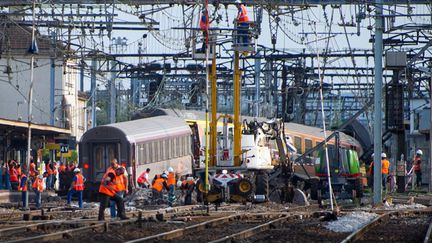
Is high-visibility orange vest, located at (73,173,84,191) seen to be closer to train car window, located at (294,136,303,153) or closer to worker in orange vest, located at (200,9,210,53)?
worker in orange vest, located at (200,9,210,53)

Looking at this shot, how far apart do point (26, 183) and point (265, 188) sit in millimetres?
7714

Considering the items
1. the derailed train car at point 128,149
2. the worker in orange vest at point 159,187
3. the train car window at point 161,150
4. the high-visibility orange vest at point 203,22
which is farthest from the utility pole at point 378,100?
the train car window at point 161,150

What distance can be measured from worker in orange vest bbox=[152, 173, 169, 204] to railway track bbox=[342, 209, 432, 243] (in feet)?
34.8

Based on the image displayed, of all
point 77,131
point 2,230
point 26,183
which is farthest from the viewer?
point 77,131

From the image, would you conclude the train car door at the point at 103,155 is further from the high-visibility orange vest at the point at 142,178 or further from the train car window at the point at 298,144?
the train car window at the point at 298,144

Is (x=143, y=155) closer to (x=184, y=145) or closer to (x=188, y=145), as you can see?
(x=184, y=145)

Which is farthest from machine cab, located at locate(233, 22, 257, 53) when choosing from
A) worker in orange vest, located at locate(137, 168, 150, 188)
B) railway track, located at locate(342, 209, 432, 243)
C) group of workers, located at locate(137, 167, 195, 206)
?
railway track, located at locate(342, 209, 432, 243)

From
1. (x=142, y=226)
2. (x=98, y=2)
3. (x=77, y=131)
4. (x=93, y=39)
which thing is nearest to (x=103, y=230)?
(x=142, y=226)

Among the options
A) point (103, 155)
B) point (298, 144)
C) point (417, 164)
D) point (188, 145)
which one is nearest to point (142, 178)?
point (103, 155)

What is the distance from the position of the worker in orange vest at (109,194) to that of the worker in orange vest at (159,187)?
12.2 m

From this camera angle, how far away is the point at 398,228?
24.2 meters

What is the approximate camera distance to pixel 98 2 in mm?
44062

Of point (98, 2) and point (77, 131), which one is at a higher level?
point (98, 2)

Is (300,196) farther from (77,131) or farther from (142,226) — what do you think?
(77,131)
